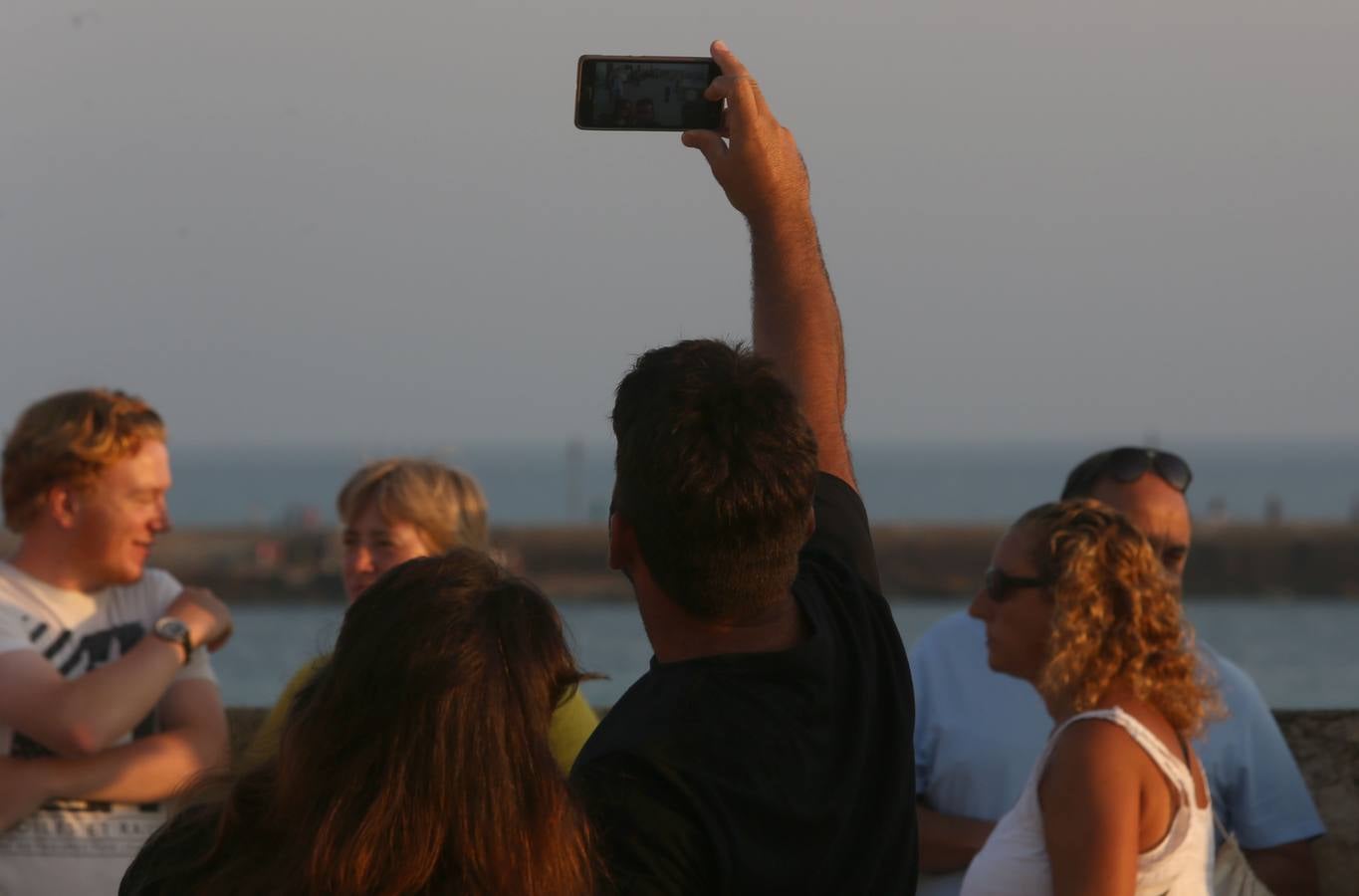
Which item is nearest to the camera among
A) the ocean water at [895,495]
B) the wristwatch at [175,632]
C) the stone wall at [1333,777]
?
the wristwatch at [175,632]

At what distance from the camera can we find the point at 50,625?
379 cm

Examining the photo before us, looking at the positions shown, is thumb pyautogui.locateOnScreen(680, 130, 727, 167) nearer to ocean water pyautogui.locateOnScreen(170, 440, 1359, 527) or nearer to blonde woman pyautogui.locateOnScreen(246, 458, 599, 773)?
blonde woman pyautogui.locateOnScreen(246, 458, 599, 773)

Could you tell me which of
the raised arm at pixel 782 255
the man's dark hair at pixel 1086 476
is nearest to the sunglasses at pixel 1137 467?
the man's dark hair at pixel 1086 476

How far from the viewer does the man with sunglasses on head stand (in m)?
3.89

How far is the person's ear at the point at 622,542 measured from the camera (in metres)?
2.10

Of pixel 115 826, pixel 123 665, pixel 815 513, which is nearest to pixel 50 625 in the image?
pixel 123 665

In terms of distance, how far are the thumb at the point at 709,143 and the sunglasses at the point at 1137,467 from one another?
2.07 meters

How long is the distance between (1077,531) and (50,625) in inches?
90.8

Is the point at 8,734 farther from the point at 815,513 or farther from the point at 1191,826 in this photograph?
the point at 1191,826

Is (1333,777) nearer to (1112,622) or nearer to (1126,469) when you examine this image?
(1126,469)

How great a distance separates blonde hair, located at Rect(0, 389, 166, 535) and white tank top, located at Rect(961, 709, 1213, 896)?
2232 millimetres

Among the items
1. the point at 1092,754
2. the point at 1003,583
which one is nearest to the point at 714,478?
the point at 1092,754

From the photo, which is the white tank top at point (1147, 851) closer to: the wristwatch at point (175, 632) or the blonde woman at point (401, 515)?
the blonde woman at point (401, 515)

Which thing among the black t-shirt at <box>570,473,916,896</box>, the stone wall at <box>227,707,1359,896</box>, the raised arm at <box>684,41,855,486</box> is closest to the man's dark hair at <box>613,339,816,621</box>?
the black t-shirt at <box>570,473,916,896</box>
